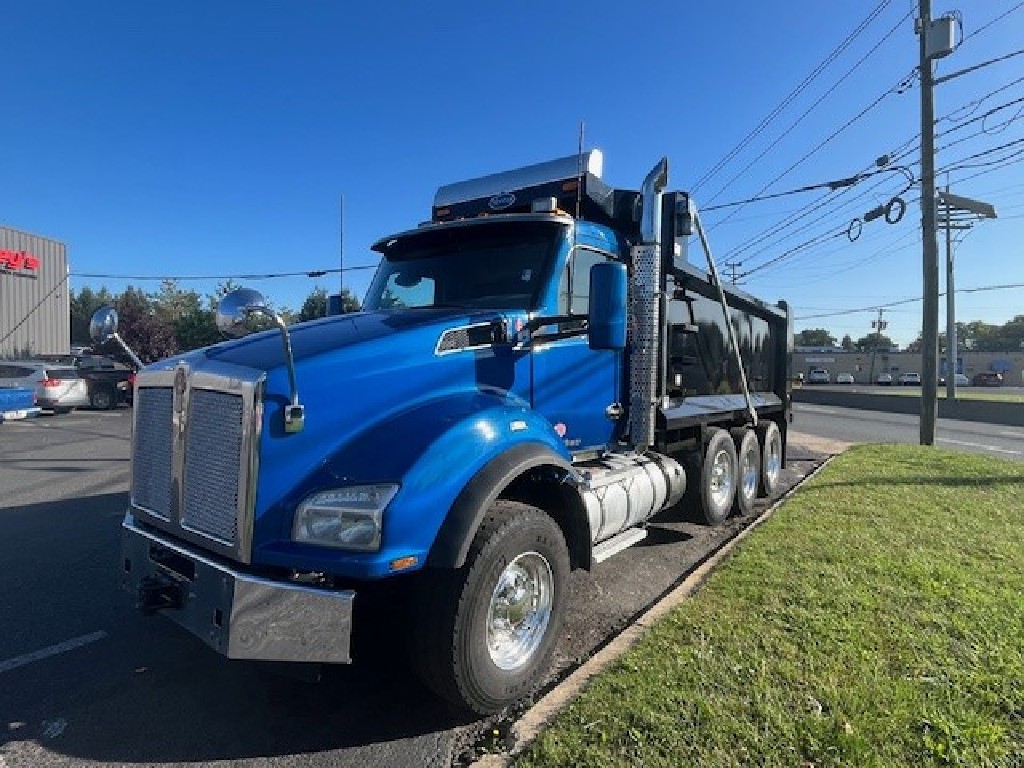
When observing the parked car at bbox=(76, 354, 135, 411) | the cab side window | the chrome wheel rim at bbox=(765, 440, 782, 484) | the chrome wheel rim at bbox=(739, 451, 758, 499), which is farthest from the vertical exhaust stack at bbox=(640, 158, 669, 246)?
the parked car at bbox=(76, 354, 135, 411)

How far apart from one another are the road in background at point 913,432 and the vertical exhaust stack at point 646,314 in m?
12.6

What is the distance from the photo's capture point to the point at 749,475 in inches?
313

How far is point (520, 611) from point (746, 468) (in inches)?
199

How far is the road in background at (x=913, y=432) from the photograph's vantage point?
52.6ft

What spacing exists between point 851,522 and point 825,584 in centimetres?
213

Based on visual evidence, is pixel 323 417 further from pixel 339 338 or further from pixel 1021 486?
pixel 1021 486

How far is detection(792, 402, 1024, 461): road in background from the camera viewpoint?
16031 millimetres

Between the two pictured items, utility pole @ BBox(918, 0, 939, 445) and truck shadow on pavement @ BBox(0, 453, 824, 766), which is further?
utility pole @ BBox(918, 0, 939, 445)

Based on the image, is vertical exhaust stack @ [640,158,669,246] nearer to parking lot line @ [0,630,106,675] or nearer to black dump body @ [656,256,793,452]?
black dump body @ [656,256,793,452]

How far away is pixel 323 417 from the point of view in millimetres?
3029

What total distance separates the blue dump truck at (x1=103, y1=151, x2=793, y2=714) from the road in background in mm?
13284

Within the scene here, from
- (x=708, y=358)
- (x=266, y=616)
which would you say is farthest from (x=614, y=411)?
(x=266, y=616)

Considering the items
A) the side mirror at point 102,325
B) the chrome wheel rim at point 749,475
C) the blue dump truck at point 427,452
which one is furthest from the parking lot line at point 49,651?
the chrome wheel rim at point 749,475

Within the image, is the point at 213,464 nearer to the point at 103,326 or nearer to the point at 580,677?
the point at 103,326
